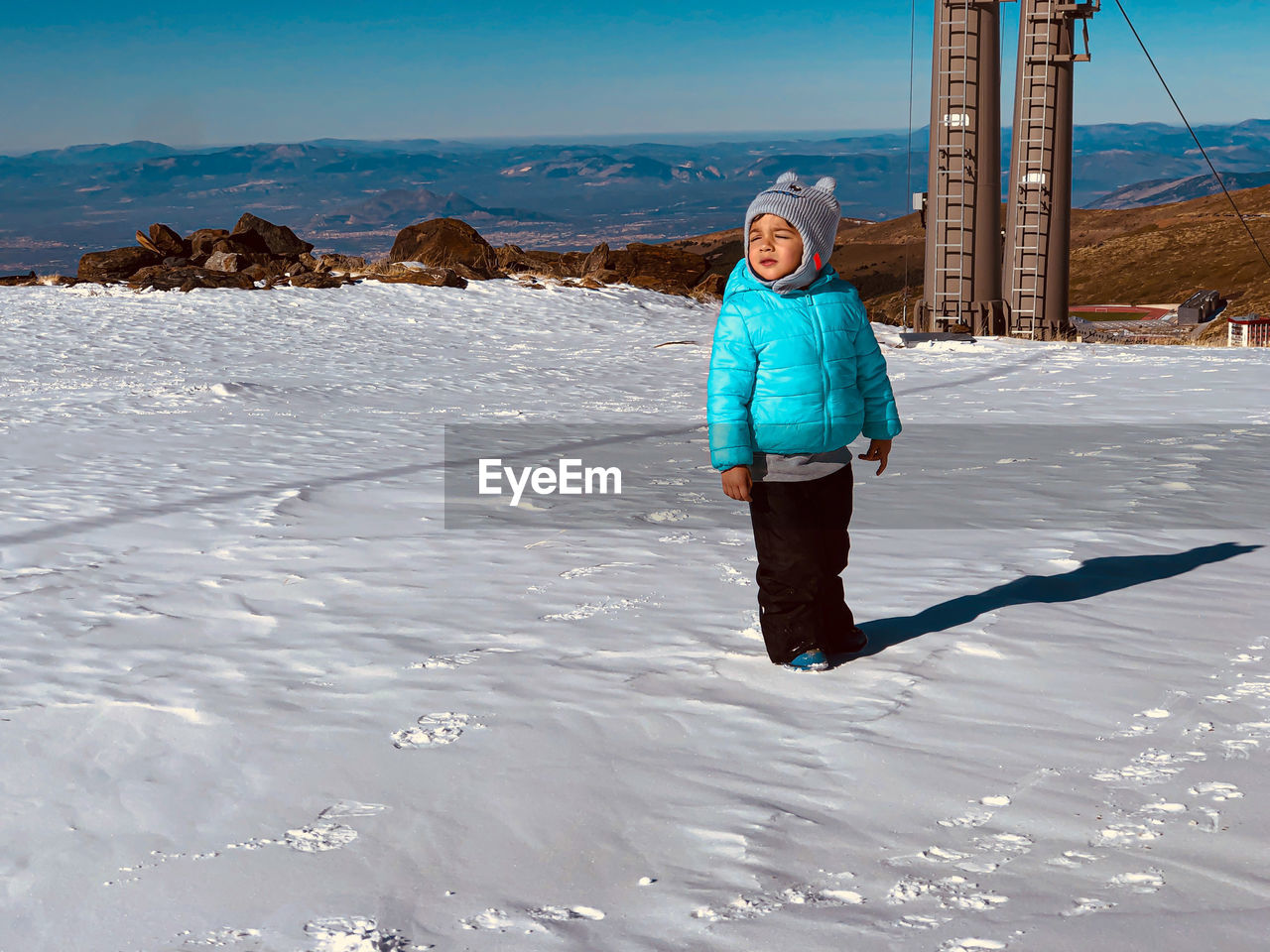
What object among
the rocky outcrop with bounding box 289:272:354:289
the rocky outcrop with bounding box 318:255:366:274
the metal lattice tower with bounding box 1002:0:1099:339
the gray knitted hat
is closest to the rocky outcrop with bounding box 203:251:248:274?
the rocky outcrop with bounding box 318:255:366:274

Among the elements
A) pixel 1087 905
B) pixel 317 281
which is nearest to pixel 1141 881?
pixel 1087 905

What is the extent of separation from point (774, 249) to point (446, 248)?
70.7ft

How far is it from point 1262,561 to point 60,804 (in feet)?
15.3

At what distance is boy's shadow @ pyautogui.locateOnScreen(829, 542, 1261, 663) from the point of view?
4.06 m

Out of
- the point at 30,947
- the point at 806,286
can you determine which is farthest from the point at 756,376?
the point at 30,947

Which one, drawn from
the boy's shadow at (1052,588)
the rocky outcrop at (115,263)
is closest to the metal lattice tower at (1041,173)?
the rocky outcrop at (115,263)

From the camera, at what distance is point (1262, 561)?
4.95 m

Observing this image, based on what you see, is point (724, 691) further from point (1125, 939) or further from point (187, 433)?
point (187, 433)

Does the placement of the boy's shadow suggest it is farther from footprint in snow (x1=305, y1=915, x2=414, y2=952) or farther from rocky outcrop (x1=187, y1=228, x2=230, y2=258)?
rocky outcrop (x1=187, y1=228, x2=230, y2=258)

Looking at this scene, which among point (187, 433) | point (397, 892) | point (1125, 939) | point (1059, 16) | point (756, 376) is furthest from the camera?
point (1059, 16)

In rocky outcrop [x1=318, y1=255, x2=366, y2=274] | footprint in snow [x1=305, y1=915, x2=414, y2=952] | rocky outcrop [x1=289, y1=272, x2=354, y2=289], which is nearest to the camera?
footprint in snow [x1=305, y1=915, x2=414, y2=952]

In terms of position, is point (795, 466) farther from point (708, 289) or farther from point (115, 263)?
point (115, 263)

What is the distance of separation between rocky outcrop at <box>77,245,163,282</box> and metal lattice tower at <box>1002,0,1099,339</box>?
17507 millimetres

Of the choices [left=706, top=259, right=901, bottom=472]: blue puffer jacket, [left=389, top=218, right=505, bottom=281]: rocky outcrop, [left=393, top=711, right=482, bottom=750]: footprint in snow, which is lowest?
[left=393, top=711, right=482, bottom=750]: footprint in snow
